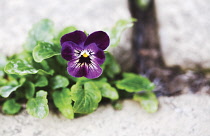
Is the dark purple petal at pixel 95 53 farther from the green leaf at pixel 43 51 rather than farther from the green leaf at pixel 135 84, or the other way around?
the green leaf at pixel 135 84

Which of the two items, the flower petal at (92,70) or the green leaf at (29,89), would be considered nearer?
the flower petal at (92,70)

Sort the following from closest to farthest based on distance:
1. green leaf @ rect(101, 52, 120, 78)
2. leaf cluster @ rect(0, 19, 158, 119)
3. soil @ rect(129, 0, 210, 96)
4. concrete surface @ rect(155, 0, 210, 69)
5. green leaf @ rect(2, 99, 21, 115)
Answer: leaf cluster @ rect(0, 19, 158, 119) < green leaf @ rect(2, 99, 21, 115) < green leaf @ rect(101, 52, 120, 78) < soil @ rect(129, 0, 210, 96) < concrete surface @ rect(155, 0, 210, 69)

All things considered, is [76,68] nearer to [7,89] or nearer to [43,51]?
[43,51]

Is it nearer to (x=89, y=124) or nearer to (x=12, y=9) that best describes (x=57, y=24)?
(x=12, y=9)

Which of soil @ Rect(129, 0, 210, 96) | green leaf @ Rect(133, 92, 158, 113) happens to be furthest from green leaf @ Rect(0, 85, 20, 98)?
soil @ Rect(129, 0, 210, 96)

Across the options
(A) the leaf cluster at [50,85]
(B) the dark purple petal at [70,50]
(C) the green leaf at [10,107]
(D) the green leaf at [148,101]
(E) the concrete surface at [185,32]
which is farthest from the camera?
(E) the concrete surface at [185,32]

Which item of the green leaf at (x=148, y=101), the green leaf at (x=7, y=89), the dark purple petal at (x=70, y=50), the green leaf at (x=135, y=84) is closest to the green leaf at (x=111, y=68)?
the green leaf at (x=135, y=84)

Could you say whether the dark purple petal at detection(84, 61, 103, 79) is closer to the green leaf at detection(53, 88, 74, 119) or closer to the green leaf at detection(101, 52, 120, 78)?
the green leaf at detection(53, 88, 74, 119)
